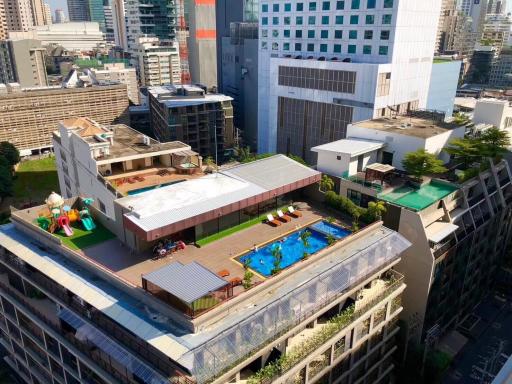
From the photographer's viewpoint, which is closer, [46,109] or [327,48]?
[327,48]

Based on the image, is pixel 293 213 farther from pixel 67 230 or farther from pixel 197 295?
pixel 67 230

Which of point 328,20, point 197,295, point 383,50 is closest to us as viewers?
point 197,295

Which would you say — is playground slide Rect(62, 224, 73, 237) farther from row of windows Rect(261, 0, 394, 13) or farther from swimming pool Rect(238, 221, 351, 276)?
row of windows Rect(261, 0, 394, 13)

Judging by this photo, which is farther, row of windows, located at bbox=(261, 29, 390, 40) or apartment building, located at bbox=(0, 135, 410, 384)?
row of windows, located at bbox=(261, 29, 390, 40)

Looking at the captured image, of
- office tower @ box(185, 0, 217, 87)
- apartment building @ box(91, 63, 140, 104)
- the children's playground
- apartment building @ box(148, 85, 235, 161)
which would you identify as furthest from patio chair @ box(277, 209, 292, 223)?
apartment building @ box(91, 63, 140, 104)

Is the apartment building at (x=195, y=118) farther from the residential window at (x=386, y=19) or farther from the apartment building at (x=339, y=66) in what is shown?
the residential window at (x=386, y=19)

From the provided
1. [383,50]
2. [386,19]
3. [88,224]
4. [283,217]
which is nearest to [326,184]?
[283,217]

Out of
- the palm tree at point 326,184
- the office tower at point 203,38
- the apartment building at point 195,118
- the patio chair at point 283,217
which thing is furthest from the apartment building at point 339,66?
the office tower at point 203,38
